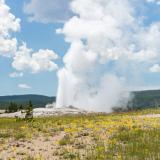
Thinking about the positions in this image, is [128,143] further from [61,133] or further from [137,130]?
[61,133]

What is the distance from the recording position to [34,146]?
24.1 metres

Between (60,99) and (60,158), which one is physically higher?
(60,99)

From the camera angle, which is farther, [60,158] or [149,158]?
[60,158]

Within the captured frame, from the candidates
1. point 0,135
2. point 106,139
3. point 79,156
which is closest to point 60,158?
point 79,156

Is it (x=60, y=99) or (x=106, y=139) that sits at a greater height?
(x=60, y=99)

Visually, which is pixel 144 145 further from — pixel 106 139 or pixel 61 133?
pixel 61 133

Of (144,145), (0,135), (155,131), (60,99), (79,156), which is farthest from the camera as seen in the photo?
(60,99)

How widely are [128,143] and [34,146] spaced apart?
14.8 feet

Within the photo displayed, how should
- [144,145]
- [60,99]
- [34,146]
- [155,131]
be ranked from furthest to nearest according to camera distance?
1. [60,99]
2. [155,131]
3. [34,146]
4. [144,145]

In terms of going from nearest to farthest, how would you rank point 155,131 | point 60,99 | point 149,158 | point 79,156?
point 149,158, point 79,156, point 155,131, point 60,99

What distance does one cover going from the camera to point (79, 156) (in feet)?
67.4

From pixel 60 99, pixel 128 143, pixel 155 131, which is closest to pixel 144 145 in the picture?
pixel 128 143

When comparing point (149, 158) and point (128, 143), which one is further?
point (128, 143)

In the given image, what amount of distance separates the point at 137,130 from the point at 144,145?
19.6 ft
